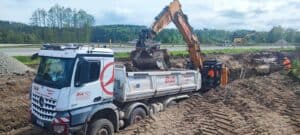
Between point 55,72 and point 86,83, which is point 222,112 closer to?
point 86,83

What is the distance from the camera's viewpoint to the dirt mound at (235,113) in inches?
403

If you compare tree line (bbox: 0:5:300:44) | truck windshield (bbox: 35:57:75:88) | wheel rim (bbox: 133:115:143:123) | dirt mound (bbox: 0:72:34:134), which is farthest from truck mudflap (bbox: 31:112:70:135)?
tree line (bbox: 0:5:300:44)

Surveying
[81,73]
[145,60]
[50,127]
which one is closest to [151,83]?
[145,60]

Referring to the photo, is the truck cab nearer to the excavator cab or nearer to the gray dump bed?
the gray dump bed

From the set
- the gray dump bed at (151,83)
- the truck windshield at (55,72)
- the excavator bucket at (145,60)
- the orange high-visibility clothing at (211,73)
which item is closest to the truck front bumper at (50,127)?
the truck windshield at (55,72)

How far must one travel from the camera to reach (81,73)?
904cm

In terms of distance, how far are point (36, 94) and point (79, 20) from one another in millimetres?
51785

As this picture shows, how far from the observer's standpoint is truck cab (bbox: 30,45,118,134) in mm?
8867

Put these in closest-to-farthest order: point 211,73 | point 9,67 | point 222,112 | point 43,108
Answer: point 43,108, point 222,112, point 211,73, point 9,67

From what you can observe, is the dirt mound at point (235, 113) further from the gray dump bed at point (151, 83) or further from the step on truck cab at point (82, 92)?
the step on truck cab at point (82, 92)

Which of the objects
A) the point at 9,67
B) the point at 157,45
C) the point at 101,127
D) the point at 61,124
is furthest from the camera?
the point at 9,67

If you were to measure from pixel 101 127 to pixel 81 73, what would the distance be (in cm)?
160

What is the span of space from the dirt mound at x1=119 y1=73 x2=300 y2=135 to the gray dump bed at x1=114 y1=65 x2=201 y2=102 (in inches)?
23.8

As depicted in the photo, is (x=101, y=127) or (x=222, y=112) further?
(x=222, y=112)
